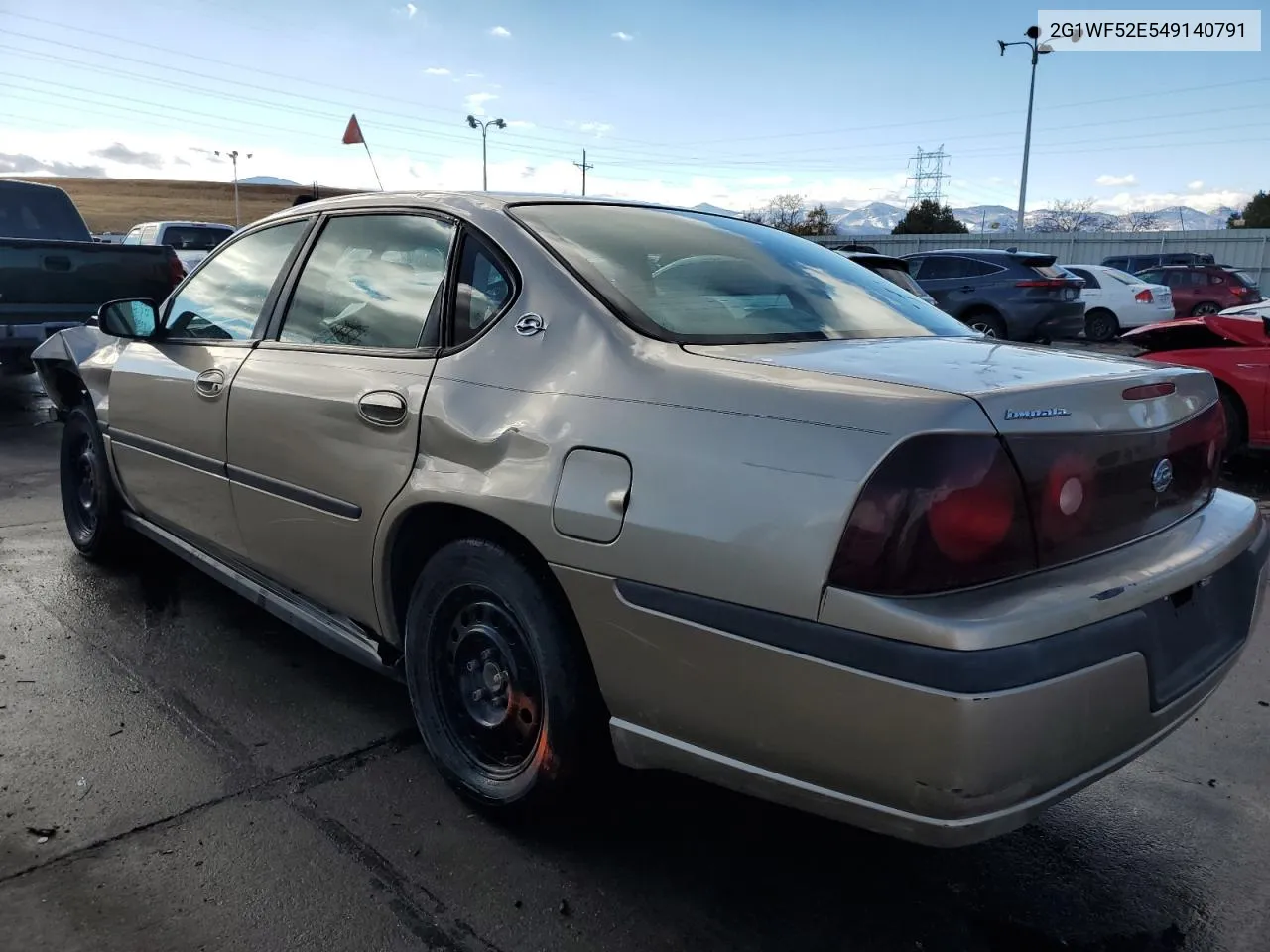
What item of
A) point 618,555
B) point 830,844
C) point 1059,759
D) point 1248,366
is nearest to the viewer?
point 1059,759

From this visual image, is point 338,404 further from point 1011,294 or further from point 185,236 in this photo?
point 185,236

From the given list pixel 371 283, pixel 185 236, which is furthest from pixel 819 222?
pixel 371 283

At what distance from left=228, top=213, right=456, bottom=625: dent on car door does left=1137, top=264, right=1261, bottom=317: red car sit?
21343 millimetres

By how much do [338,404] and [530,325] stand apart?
2.28ft

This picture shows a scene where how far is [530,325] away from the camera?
96.6 inches

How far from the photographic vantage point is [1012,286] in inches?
565

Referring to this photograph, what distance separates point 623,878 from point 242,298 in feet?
7.92

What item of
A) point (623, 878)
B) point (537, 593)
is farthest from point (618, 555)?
point (623, 878)

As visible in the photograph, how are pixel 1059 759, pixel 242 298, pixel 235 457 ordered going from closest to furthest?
pixel 1059 759, pixel 235 457, pixel 242 298

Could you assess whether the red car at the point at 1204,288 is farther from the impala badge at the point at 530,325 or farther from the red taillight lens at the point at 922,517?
the red taillight lens at the point at 922,517

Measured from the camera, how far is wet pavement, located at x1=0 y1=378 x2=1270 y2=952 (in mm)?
Answer: 2195

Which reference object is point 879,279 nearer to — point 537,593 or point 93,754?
point 537,593

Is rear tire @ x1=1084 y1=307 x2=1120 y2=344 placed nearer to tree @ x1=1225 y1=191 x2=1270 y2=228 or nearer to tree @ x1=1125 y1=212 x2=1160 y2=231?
tree @ x1=1225 y1=191 x2=1270 y2=228

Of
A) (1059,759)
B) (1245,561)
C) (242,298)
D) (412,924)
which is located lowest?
(412,924)
